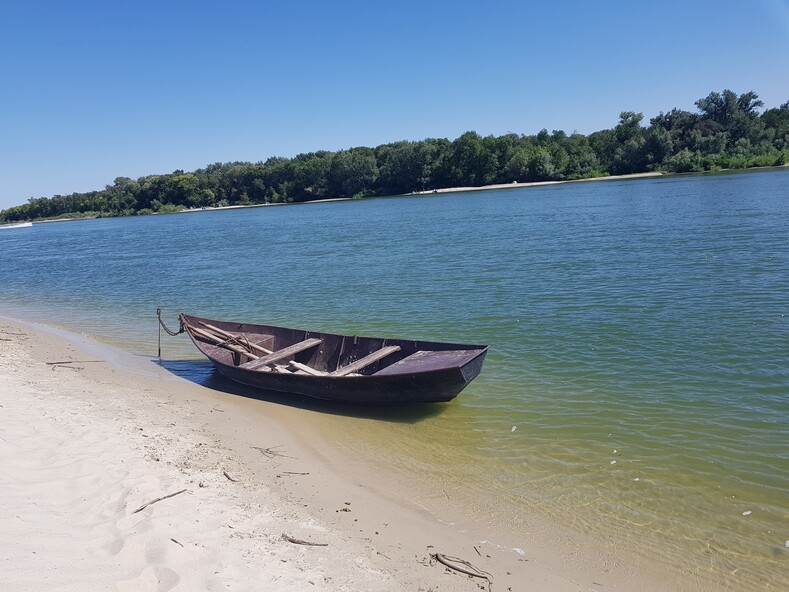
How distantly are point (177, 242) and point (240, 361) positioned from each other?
4643 centimetres

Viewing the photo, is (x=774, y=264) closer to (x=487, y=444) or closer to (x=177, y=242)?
(x=487, y=444)

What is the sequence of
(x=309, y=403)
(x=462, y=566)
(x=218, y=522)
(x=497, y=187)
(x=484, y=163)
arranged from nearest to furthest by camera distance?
(x=462, y=566) < (x=218, y=522) < (x=309, y=403) < (x=497, y=187) < (x=484, y=163)

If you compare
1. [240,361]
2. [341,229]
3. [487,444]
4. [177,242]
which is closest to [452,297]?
[240,361]

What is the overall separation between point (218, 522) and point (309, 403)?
5446mm

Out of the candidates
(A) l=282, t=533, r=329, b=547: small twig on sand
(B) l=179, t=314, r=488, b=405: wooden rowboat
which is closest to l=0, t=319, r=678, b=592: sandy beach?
(A) l=282, t=533, r=329, b=547: small twig on sand

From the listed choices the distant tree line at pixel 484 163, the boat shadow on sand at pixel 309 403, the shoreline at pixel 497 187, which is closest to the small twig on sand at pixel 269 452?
the boat shadow on sand at pixel 309 403

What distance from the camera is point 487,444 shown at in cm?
878

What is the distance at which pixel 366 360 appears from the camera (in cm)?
1123

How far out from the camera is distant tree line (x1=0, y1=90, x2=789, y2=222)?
3647 inches

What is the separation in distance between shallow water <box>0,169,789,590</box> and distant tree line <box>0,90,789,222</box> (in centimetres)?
6705

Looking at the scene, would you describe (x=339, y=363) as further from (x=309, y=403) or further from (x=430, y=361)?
(x=430, y=361)

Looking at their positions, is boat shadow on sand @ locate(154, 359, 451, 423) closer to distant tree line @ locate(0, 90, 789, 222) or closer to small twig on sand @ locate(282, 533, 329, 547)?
small twig on sand @ locate(282, 533, 329, 547)

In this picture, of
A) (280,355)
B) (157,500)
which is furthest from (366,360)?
(157,500)

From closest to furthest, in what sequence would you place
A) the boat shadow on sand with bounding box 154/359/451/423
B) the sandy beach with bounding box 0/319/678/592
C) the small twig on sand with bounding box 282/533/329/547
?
the sandy beach with bounding box 0/319/678/592, the small twig on sand with bounding box 282/533/329/547, the boat shadow on sand with bounding box 154/359/451/423
